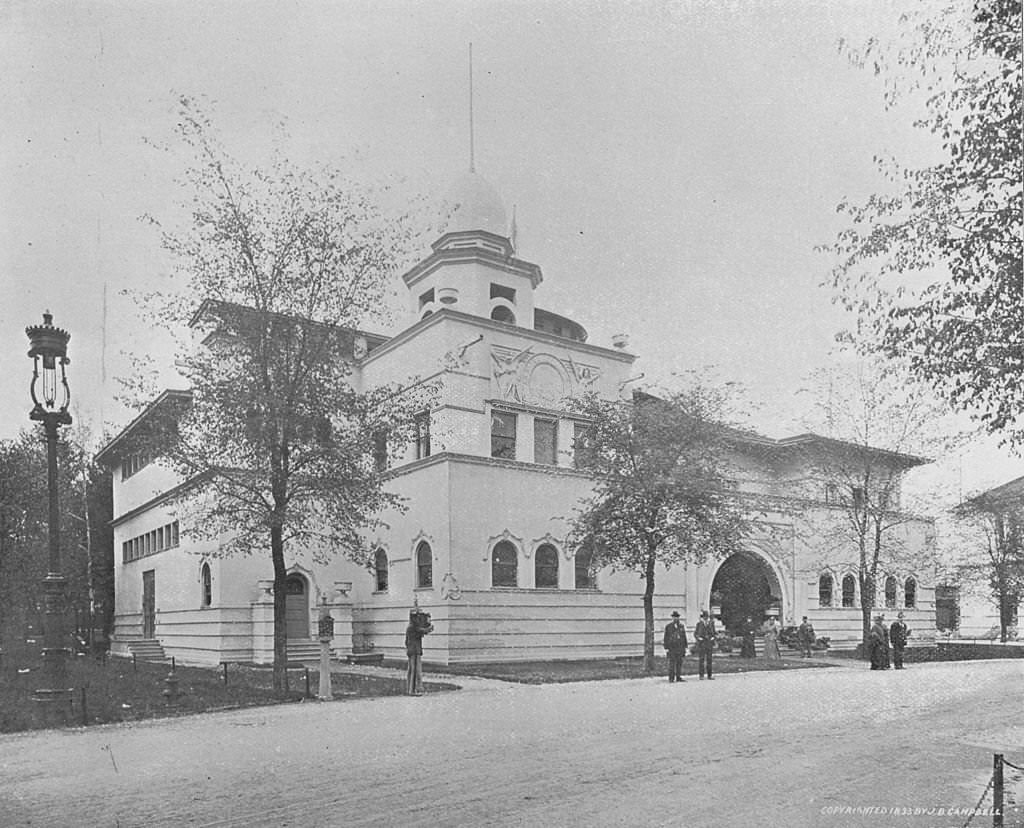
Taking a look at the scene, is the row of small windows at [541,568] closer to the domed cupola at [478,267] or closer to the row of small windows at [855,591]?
the domed cupola at [478,267]

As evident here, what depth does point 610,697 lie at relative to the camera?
17516mm

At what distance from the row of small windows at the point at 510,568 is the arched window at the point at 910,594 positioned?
1862 cm

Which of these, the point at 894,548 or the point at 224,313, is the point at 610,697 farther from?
the point at 894,548

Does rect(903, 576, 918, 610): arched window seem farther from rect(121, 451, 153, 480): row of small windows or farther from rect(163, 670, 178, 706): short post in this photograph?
rect(163, 670, 178, 706): short post

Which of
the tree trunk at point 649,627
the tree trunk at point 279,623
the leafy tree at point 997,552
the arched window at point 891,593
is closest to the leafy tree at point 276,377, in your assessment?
the tree trunk at point 279,623

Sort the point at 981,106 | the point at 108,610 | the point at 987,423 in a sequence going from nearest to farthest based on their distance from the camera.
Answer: the point at 981,106, the point at 987,423, the point at 108,610

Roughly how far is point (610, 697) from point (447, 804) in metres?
9.70

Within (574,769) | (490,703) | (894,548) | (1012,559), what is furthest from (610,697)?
(1012,559)

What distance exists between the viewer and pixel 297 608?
30734 mm

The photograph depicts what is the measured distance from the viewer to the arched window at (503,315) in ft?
104

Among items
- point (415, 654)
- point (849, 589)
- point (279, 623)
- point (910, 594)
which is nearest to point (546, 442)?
point (415, 654)

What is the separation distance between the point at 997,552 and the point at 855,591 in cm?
573

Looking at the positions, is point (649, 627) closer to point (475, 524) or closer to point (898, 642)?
point (475, 524)

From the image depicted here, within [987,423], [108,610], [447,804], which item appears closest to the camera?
[447,804]
